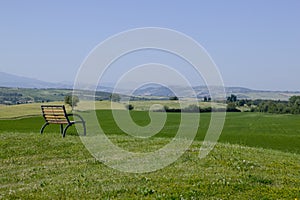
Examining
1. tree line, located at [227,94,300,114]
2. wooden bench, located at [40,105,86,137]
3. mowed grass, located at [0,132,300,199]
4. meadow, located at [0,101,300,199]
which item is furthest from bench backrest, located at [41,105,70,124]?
tree line, located at [227,94,300,114]

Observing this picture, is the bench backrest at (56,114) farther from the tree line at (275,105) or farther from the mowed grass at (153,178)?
the tree line at (275,105)

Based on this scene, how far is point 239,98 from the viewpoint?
90312 mm

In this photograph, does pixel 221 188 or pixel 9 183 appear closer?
pixel 221 188

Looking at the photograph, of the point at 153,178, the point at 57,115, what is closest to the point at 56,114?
the point at 57,115

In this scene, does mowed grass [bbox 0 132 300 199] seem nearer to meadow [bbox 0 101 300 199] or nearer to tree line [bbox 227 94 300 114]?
meadow [bbox 0 101 300 199]

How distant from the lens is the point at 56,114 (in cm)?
2092

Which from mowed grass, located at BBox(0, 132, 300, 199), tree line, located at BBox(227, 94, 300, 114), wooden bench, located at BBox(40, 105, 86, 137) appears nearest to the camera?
mowed grass, located at BBox(0, 132, 300, 199)

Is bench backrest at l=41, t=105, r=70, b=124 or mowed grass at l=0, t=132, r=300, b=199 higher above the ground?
bench backrest at l=41, t=105, r=70, b=124

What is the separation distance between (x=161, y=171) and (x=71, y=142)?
659 centimetres

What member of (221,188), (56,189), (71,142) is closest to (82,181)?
(56,189)

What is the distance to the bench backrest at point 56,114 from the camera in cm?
2058

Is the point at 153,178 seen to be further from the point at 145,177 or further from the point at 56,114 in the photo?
the point at 56,114

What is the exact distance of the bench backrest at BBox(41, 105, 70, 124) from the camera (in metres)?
20.6

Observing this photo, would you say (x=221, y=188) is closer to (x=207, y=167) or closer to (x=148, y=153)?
(x=207, y=167)
